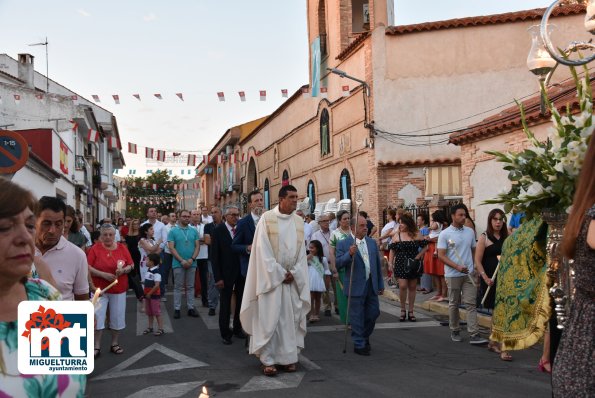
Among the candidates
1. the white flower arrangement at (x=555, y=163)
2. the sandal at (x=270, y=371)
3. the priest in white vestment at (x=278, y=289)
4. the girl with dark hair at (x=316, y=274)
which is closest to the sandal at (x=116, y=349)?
the priest in white vestment at (x=278, y=289)

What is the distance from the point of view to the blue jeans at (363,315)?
850 cm

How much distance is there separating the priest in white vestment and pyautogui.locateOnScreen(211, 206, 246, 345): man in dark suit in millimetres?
1576

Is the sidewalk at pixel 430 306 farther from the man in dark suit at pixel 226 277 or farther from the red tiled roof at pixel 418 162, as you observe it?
the red tiled roof at pixel 418 162

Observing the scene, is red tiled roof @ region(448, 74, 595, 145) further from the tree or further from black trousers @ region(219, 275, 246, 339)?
the tree

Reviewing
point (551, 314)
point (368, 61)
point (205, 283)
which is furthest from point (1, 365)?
point (368, 61)

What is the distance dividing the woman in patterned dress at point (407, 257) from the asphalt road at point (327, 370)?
108 centimetres

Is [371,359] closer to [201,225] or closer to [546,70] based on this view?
[546,70]

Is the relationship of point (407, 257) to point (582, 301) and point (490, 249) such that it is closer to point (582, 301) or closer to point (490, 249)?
point (490, 249)

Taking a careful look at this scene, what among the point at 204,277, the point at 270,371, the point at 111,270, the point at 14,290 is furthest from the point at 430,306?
the point at 14,290

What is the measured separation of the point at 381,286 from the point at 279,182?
97.3 feet

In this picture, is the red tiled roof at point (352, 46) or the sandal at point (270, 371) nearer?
the sandal at point (270, 371)

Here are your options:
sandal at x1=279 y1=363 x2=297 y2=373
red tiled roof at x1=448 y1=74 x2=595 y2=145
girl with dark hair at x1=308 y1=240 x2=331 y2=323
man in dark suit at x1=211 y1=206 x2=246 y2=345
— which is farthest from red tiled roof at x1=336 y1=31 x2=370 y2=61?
sandal at x1=279 y1=363 x2=297 y2=373

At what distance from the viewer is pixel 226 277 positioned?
32.7 ft

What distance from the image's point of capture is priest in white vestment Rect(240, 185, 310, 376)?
7699 mm
